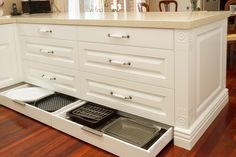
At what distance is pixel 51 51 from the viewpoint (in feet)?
7.47

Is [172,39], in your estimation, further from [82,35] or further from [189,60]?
[82,35]

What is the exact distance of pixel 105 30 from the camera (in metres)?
1.84

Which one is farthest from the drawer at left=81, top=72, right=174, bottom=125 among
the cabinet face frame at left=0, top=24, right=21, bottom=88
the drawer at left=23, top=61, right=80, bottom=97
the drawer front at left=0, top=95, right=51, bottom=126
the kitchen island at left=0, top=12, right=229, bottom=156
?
the cabinet face frame at left=0, top=24, right=21, bottom=88

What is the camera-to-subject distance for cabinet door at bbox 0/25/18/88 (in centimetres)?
251

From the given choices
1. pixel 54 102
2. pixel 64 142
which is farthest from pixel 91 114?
pixel 54 102

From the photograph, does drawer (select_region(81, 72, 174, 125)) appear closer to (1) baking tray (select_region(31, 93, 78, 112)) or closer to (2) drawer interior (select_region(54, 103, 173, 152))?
(2) drawer interior (select_region(54, 103, 173, 152))

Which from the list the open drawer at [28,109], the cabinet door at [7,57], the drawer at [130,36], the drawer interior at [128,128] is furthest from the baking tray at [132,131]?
the cabinet door at [7,57]

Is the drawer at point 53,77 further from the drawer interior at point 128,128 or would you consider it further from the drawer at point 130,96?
the drawer interior at point 128,128

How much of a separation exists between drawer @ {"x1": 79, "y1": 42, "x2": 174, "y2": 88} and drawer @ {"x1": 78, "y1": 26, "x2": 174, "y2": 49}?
3cm

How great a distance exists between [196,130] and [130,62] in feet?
1.90

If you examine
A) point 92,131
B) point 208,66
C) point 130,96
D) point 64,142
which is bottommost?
point 64,142

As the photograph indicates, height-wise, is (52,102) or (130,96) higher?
(130,96)

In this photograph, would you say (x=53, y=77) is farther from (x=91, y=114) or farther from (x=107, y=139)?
(x=107, y=139)

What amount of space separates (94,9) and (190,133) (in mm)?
3284
